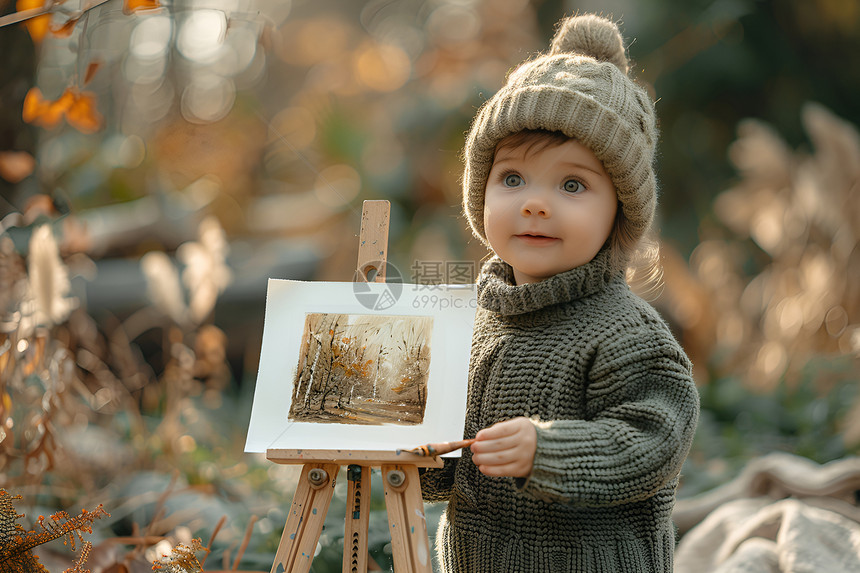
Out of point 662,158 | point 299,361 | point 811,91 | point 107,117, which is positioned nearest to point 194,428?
point 107,117

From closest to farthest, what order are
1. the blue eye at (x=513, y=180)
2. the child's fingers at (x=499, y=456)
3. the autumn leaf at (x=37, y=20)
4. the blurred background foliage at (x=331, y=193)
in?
the child's fingers at (x=499, y=456)
the blue eye at (x=513, y=180)
the autumn leaf at (x=37, y=20)
the blurred background foliage at (x=331, y=193)

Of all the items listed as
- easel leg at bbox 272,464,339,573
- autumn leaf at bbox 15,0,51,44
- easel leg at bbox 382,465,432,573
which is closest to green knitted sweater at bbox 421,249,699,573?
easel leg at bbox 382,465,432,573

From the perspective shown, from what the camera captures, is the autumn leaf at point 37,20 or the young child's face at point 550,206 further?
the autumn leaf at point 37,20

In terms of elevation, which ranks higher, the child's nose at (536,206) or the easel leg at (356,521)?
the child's nose at (536,206)

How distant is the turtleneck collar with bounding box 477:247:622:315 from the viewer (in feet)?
4.15

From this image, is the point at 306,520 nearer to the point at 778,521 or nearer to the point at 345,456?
the point at 345,456

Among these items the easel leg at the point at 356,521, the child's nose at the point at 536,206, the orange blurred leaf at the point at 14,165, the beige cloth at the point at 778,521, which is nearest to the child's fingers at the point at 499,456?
the easel leg at the point at 356,521

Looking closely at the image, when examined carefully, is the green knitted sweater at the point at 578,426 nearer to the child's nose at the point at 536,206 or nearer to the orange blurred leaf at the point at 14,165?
the child's nose at the point at 536,206

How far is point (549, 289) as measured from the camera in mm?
1261

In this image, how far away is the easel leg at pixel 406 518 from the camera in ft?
3.95

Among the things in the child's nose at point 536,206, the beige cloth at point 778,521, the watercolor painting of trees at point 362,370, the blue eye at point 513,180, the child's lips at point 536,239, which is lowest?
the beige cloth at point 778,521

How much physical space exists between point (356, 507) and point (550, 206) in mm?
596

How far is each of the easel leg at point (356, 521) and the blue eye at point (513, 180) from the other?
0.54 m

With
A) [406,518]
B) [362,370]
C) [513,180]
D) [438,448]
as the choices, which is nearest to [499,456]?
[438,448]
